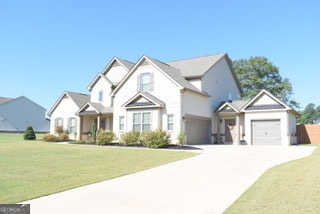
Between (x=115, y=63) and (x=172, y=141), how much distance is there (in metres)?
13.1

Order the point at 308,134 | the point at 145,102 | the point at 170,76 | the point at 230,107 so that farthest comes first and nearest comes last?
the point at 308,134 → the point at 230,107 → the point at 145,102 → the point at 170,76

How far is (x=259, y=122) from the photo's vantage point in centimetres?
2944

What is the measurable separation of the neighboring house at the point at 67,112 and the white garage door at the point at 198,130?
46.8 feet

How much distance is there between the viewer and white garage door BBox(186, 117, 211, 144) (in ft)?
92.4

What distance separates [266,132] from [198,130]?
20.5 ft

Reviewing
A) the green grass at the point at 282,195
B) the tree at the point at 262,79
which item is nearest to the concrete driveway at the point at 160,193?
the green grass at the point at 282,195

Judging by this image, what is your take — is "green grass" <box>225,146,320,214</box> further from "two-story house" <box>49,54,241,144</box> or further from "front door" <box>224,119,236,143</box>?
"front door" <box>224,119,236,143</box>

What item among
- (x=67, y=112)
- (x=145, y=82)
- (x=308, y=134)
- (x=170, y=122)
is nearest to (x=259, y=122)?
(x=308, y=134)

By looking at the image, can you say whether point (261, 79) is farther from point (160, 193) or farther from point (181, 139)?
point (160, 193)

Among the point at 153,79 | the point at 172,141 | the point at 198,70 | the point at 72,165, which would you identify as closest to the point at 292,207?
the point at 72,165

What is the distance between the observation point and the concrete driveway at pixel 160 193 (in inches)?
285

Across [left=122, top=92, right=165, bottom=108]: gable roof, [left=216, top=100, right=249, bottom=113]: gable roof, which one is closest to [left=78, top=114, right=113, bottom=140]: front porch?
[left=122, top=92, right=165, bottom=108]: gable roof

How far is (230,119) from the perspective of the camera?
105ft

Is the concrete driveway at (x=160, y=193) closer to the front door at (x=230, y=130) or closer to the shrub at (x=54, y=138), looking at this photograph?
the front door at (x=230, y=130)
